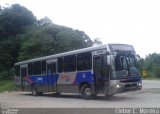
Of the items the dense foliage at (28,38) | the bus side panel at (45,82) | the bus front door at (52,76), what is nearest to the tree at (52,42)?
the dense foliage at (28,38)

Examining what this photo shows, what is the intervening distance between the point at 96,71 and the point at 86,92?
1.68 m

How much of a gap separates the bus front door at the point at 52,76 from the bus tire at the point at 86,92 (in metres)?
3.71

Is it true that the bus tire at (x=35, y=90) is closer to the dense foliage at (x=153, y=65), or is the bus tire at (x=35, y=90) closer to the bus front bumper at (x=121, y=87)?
the bus front bumper at (x=121, y=87)

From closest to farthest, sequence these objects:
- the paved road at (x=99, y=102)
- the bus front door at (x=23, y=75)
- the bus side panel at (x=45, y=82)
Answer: the paved road at (x=99, y=102), the bus side panel at (x=45, y=82), the bus front door at (x=23, y=75)

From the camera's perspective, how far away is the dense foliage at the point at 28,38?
44.0 meters

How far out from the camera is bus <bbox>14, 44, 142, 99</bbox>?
17.7 m

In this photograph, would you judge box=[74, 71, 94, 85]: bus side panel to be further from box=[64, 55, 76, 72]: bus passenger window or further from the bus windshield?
the bus windshield

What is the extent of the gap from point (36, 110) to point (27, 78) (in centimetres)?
1450

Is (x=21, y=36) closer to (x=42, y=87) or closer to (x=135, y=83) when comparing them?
(x=42, y=87)

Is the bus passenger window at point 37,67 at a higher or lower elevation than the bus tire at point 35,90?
higher

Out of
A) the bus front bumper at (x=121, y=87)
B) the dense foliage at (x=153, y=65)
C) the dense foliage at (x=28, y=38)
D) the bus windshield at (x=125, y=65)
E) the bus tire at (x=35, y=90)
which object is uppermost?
the dense foliage at (x=28, y=38)

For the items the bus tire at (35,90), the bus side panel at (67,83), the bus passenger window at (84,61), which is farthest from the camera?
the bus tire at (35,90)

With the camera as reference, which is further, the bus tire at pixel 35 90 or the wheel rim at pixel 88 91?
the bus tire at pixel 35 90

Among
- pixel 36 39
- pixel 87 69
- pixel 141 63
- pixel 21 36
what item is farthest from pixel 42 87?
pixel 21 36
